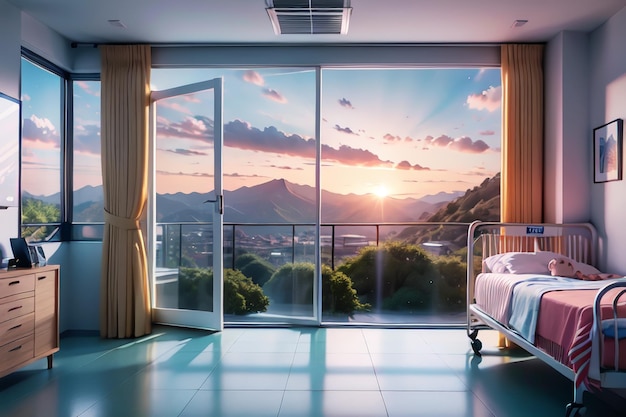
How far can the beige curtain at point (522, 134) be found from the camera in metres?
4.59

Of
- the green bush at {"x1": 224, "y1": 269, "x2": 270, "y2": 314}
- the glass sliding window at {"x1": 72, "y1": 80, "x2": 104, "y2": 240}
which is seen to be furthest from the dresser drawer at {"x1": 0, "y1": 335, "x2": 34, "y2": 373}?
the green bush at {"x1": 224, "y1": 269, "x2": 270, "y2": 314}

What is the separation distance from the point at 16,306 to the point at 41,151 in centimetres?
171

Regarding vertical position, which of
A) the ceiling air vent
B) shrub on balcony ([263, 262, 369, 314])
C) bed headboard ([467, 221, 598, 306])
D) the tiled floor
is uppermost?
the ceiling air vent

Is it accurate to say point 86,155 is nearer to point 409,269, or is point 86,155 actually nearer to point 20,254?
point 20,254

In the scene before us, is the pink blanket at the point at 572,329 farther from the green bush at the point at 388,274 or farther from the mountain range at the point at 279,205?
the green bush at the point at 388,274

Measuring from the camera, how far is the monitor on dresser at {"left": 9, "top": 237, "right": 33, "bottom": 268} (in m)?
3.54

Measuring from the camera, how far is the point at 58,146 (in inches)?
187

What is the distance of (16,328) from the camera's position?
3.27 m

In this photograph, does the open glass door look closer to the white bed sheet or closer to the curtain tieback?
the curtain tieback

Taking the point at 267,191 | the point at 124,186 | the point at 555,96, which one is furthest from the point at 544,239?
the point at 267,191

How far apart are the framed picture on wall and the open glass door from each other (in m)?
3.09

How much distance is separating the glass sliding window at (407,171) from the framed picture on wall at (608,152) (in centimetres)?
440

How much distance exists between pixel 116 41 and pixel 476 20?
10.1 ft

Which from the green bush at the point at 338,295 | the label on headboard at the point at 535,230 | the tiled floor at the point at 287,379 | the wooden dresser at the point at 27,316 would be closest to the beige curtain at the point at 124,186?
the tiled floor at the point at 287,379
